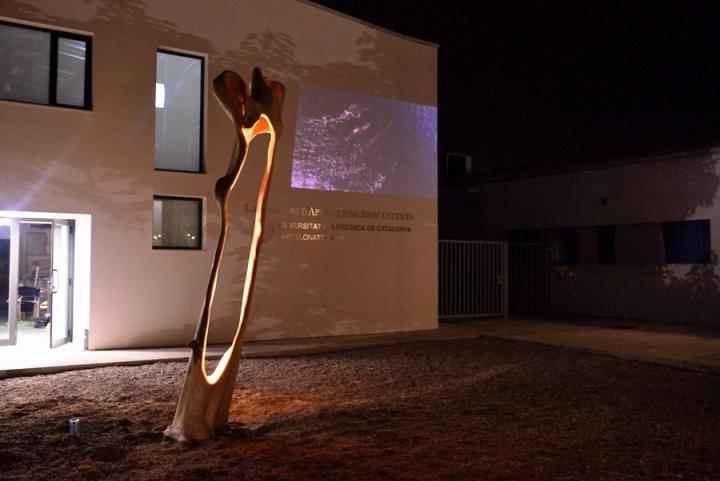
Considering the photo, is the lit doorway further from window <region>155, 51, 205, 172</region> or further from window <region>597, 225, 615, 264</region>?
window <region>597, 225, 615, 264</region>

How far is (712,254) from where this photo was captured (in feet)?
48.8

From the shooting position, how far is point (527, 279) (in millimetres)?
18906

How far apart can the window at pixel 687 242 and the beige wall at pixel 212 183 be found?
6.24 meters

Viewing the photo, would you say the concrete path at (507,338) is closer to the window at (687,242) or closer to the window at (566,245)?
the window at (687,242)

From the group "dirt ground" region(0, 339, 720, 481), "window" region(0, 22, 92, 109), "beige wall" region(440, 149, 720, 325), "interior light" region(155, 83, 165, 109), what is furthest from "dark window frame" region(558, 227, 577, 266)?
"window" region(0, 22, 92, 109)

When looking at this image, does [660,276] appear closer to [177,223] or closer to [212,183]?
[212,183]

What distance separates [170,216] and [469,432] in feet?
23.9

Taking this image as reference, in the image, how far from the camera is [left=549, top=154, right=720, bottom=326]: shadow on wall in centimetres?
1498

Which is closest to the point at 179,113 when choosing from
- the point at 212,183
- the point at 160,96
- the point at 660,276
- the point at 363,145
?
the point at 160,96

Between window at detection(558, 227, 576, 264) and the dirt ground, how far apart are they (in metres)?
8.76

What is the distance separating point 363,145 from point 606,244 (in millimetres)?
8082

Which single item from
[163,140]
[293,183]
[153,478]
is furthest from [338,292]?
[153,478]

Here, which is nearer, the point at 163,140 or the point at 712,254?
the point at 163,140

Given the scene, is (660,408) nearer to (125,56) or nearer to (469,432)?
(469,432)
